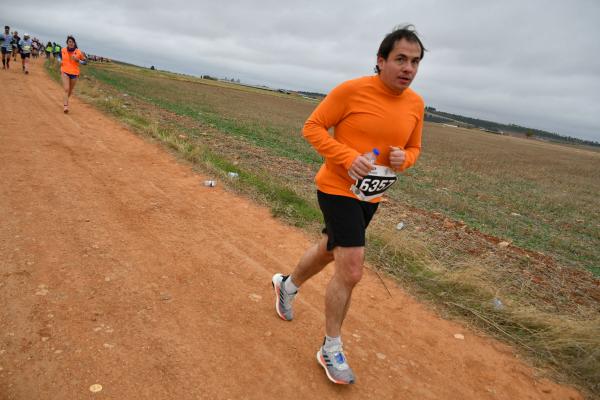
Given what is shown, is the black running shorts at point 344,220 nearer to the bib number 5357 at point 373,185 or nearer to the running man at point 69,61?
the bib number 5357 at point 373,185

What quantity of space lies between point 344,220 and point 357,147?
472mm

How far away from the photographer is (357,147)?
255 centimetres

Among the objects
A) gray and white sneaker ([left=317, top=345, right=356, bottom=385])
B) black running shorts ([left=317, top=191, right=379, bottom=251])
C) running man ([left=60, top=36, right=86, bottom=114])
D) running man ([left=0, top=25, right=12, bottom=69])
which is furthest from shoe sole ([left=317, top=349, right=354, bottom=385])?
running man ([left=0, top=25, right=12, bottom=69])

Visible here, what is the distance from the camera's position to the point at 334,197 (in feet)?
8.57

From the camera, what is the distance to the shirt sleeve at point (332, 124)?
2.45 meters

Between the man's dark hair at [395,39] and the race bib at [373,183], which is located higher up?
the man's dark hair at [395,39]

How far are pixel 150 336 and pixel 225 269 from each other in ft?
4.07

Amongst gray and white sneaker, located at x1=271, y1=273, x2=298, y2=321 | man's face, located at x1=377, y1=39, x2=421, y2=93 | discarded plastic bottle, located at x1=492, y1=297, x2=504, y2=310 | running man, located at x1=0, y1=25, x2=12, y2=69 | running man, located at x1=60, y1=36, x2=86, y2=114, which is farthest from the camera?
running man, located at x1=0, y1=25, x2=12, y2=69

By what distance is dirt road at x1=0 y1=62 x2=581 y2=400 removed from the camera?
2438 millimetres

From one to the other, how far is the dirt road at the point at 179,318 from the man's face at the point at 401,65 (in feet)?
6.50

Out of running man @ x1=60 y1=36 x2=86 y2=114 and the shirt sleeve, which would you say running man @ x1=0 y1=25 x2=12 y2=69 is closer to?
running man @ x1=60 y1=36 x2=86 y2=114

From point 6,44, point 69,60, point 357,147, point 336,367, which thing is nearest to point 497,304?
point 336,367

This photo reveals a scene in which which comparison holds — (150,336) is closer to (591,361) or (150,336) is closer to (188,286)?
(188,286)

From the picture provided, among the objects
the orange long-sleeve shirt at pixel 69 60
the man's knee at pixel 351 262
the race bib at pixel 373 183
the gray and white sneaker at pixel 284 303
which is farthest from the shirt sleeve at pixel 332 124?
the orange long-sleeve shirt at pixel 69 60
